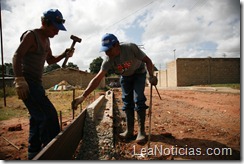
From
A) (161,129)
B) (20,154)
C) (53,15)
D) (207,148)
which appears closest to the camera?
(53,15)

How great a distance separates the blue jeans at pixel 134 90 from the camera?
3092 mm

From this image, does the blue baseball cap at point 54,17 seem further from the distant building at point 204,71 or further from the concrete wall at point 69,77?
the concrete wall at point 69,77

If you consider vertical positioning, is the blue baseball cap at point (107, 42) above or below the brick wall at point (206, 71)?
below

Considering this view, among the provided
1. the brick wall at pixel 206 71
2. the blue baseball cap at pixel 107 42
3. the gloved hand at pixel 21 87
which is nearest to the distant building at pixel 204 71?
the brick wall at pixel 206 71

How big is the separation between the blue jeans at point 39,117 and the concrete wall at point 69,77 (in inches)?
1031

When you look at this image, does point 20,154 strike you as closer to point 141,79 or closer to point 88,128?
point 88,128

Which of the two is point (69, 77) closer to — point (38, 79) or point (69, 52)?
point (69, 52)

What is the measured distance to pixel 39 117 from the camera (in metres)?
2.40

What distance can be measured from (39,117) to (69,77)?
27.6 meters

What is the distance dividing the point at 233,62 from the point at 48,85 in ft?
77.5

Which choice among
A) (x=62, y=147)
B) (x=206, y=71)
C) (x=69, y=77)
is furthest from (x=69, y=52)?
(x=69, y=77)

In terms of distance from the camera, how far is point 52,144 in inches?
74.9

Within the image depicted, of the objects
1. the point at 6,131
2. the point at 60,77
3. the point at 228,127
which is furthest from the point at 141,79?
the point at 60,77

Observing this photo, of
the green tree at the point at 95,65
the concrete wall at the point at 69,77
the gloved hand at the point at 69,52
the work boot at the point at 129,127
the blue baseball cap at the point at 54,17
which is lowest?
the work boot at the point at 129,127
